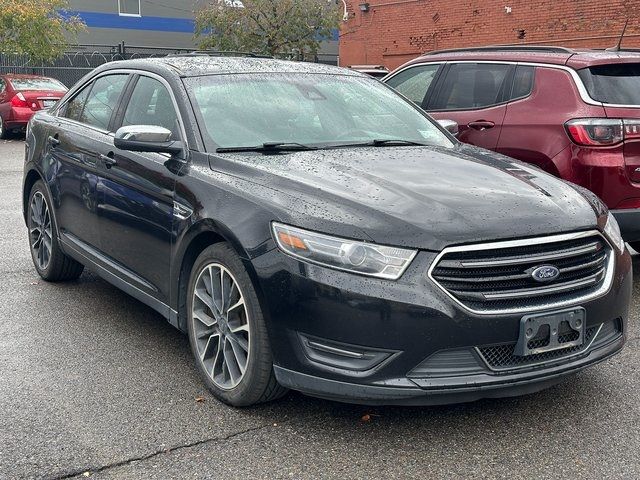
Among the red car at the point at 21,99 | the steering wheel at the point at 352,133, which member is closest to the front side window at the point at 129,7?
the red car at the point at 21,99

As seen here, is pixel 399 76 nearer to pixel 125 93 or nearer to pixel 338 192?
pixel 125 93

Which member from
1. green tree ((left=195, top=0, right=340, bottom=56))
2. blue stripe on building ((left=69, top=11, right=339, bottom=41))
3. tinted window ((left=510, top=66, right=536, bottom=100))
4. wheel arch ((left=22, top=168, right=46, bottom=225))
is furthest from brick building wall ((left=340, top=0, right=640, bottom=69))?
wheel arch ((left=22, top=168, right=46, bottom=225))

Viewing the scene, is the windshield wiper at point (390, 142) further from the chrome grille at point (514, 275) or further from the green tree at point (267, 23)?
the green tree at point (267, 23)

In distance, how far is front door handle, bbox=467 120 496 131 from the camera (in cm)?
660

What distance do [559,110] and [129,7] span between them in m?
34.6

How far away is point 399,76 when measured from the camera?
7.99 metres

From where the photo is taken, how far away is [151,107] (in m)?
4.93

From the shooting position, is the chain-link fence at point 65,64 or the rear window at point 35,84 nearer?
the rear window at point 35,84

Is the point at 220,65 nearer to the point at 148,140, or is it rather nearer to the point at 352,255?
the point at 148,140

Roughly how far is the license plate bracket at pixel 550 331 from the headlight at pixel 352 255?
57 cm

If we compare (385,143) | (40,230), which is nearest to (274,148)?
(385,143)

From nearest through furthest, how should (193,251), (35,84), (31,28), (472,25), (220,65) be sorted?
(193,251) < (220,65) < (35,84) < (472,25) < (31,28)

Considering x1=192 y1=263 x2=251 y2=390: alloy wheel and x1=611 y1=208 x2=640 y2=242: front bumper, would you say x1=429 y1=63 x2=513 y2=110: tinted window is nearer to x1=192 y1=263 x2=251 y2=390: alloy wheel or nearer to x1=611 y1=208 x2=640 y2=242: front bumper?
x1=611 y1=208 x2=640 y2=242: front bumper

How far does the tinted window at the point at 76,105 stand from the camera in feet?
19.5
